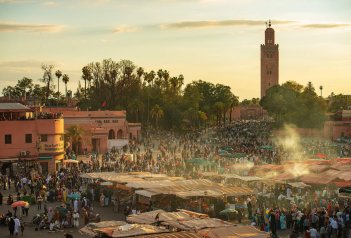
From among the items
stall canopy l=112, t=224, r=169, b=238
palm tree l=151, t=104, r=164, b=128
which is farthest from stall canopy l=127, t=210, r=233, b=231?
palm tree l=151, t=104, r=164, b=128

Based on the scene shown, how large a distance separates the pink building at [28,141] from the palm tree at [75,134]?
11.4m

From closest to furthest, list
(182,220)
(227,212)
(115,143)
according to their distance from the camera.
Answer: (182,220) < (227,212) < (115,143)

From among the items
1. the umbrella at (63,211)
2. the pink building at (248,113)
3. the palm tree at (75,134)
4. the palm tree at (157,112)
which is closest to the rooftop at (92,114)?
the palm tree at (75,134)

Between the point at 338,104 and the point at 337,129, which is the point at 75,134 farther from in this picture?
the point at 338,104

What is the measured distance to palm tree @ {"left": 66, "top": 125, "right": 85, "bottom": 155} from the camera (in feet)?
178

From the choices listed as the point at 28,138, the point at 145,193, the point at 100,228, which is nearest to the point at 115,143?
the point at 28,138

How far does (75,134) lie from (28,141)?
42.5 ft

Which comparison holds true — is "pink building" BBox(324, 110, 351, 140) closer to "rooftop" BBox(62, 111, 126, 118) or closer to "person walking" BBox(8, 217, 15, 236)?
"rooftop" BBox(62, 111, 126, 118)

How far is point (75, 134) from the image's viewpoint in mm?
54438

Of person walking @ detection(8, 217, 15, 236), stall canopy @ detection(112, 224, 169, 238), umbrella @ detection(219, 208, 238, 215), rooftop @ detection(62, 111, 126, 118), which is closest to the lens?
stall canopy @ detection(112, 224, 169, 238)

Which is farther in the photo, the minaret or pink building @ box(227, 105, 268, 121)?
pink building @ box(227, 105, 268, 121)

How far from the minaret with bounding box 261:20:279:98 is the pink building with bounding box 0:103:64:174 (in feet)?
361

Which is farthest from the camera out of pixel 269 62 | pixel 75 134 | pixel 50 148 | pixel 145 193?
pixel 269 62

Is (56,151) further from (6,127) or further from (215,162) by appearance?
(215,162)
